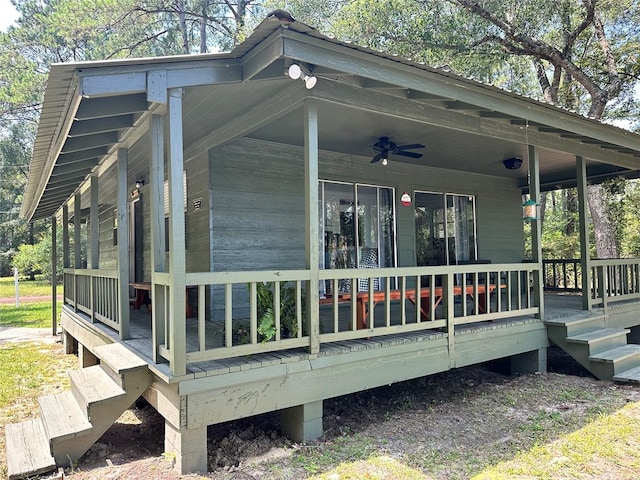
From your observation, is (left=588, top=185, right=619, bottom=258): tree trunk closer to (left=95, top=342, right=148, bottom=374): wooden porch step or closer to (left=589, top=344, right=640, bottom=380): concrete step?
(left=589, top=344, right=640, bottom=380): concrete step

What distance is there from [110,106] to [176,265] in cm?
142

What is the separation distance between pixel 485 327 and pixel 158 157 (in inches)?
145

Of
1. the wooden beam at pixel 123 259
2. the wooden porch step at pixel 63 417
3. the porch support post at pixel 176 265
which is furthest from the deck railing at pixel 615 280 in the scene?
the wooden porch step at pixel 63 417

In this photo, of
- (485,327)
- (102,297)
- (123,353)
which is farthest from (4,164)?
(485,327)

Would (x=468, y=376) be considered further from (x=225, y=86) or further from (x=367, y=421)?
(x=225, y=86)

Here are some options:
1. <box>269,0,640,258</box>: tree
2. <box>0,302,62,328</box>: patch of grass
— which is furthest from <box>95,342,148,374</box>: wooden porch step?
A: <box>269,0,640,258</box>: tree

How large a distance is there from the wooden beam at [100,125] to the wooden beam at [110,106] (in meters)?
0.33

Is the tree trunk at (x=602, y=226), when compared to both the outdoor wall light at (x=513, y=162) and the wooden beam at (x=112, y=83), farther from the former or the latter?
the wooden beam at (x=112, y=83)

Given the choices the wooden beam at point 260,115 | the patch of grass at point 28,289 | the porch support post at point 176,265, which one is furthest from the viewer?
the patch of grass at point 28,289

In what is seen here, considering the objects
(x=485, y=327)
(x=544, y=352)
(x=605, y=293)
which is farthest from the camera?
(x=605, y=293)

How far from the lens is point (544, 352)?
5477mm

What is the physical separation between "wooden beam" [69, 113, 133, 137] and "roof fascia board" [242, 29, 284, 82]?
1208mm

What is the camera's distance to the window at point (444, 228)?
24.8 feet

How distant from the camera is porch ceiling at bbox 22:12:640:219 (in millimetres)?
3127
